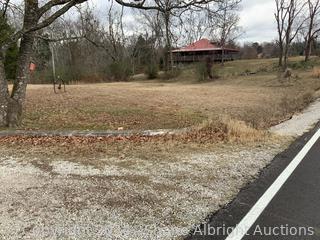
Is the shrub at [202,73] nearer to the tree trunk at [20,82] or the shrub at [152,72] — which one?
the shrub at [152,72]

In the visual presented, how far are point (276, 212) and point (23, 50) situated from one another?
9.37m

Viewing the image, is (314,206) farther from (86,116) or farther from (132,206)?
(86,116)

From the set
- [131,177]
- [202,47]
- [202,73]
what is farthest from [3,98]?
[202,47]

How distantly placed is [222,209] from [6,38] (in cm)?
857

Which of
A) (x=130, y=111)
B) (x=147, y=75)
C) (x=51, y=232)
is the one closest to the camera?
(x=51, y=232)

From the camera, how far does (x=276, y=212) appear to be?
4.93 m

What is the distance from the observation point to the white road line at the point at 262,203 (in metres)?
4.35

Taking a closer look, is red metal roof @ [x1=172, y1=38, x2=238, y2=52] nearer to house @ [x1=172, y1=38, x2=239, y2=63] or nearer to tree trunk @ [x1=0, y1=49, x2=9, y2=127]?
house @ [x1=172, y1=38, x2=239, y2=63]

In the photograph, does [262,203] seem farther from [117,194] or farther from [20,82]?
[20,82]

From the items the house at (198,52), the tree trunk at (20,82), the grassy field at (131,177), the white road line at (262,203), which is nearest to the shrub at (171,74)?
the house at (198,52)

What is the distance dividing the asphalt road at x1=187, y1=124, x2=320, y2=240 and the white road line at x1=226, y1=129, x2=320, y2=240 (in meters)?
0.01

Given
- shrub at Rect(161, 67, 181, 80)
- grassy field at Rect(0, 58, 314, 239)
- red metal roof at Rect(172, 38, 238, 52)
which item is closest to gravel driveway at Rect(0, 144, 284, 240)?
grassy field at Rect(0, 58, 314, 239)

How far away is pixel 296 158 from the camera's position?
780cm

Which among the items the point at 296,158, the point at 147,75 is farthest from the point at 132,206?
the point at 147,75
